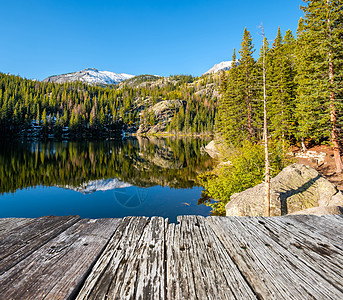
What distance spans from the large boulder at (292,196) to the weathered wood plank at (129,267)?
835cm

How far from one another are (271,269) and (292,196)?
9.61 metres

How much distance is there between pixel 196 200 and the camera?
1605 centimetres

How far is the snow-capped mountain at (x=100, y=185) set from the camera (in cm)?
1970

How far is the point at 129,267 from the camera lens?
150 centimetres

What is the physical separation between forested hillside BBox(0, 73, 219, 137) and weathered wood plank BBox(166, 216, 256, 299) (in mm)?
124520

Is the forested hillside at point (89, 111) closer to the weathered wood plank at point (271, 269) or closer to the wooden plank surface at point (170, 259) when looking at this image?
the wooden plank surface at point (170, 259)

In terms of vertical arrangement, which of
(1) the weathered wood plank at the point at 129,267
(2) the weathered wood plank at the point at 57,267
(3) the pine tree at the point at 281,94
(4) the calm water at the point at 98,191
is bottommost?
(4) the calm water at the point at 98,191

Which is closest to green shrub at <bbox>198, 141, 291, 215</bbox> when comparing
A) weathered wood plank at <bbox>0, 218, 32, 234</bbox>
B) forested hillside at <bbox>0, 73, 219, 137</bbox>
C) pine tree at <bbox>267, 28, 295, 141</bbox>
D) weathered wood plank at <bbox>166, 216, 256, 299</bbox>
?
weathered wood plank at <bbox>166, 216, 256, 299</bbox>

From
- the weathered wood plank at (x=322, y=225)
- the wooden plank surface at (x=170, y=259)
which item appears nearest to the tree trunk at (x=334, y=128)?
the weathered wood plank at (x=322, y=225)

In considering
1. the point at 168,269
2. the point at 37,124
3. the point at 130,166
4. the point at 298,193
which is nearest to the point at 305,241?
the point at 168,269

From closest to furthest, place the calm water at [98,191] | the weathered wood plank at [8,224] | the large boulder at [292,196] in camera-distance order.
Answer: the weathered wood plank at [8,224], the large boulder at [292,196], the calm water at [98,191]

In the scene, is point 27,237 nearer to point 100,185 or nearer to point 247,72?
point 100,185

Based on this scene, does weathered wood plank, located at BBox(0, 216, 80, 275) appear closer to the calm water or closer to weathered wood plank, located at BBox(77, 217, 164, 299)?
weathered wood plank, located at BBox(77, 217, 164, 299)

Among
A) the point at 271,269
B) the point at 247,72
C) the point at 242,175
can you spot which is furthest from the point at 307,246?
the point at 247,72
